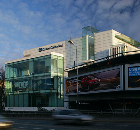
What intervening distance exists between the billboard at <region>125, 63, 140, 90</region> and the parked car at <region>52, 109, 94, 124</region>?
43.8 ft

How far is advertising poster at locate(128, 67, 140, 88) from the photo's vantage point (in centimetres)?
3147

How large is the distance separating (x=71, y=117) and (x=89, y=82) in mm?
19488

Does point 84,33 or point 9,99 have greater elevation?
point 84,33

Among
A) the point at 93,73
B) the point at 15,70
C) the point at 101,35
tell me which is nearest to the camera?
the point at 93,73

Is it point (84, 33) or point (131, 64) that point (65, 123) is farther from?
point (84, 33)

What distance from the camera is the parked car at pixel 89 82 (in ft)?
124

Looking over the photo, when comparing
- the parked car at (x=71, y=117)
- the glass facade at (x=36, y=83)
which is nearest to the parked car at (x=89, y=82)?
the glass facade at (x=36, y=83)

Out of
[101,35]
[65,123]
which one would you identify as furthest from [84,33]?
[65,123]

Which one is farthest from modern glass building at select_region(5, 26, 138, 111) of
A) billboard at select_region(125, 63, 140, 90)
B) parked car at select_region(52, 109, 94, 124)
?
parked car at select_region(52, 109, 94, 124)

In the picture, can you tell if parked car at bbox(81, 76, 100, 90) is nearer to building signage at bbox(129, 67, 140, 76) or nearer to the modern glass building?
building signage at bbox(129, 67, 140, 76)

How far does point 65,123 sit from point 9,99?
40584 millimetres

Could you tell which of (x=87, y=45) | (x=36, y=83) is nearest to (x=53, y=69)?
(x=36, y=83)

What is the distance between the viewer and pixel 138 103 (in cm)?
3550

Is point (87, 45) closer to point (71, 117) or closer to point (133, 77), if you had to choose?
point (133, 77)
